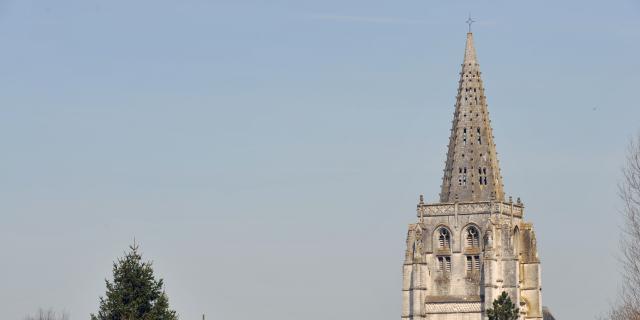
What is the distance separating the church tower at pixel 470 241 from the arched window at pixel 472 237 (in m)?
Answer: 0.08

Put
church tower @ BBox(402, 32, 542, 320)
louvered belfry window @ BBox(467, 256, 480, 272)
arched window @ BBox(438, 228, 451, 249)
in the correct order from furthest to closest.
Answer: arched window @ BBox(438, 228, 451, 249) → louvered belfry window @ BBox(467, 256, 480, 272) → church tower @ BBox(402, 32, 542, 320)

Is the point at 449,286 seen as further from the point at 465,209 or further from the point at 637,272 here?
the point at 637,272

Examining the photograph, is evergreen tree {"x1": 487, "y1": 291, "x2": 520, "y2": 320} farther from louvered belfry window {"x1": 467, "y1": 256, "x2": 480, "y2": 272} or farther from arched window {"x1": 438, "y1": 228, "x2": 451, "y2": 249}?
arched window {"x1": 438, "y1": 228, "x2": 451, "y2": 249}

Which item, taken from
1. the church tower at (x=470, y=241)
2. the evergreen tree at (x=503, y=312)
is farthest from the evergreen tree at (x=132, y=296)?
the church tower at (x=470, y=241)

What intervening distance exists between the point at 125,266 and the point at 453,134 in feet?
300

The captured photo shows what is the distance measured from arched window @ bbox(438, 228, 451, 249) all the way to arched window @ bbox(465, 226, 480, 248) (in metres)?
1.50

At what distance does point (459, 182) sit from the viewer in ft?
536

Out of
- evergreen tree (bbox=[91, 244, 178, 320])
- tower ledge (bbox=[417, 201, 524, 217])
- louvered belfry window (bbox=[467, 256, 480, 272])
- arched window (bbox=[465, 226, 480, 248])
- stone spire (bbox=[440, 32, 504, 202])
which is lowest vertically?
evergreen tree (bbox=[91, 244, 178, 320])

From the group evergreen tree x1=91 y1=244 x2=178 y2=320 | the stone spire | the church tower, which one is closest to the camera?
evergreen tree x1=91 y1=244 x2=178 y2=320

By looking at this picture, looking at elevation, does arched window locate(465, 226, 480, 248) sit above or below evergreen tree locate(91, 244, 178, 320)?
above

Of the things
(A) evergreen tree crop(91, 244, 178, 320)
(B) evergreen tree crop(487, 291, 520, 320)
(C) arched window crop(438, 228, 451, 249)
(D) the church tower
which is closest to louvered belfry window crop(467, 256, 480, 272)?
(D) the church tower

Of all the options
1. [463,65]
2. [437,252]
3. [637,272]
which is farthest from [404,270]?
[637,272]

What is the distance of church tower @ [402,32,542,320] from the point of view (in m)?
158

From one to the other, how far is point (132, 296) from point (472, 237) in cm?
8854
